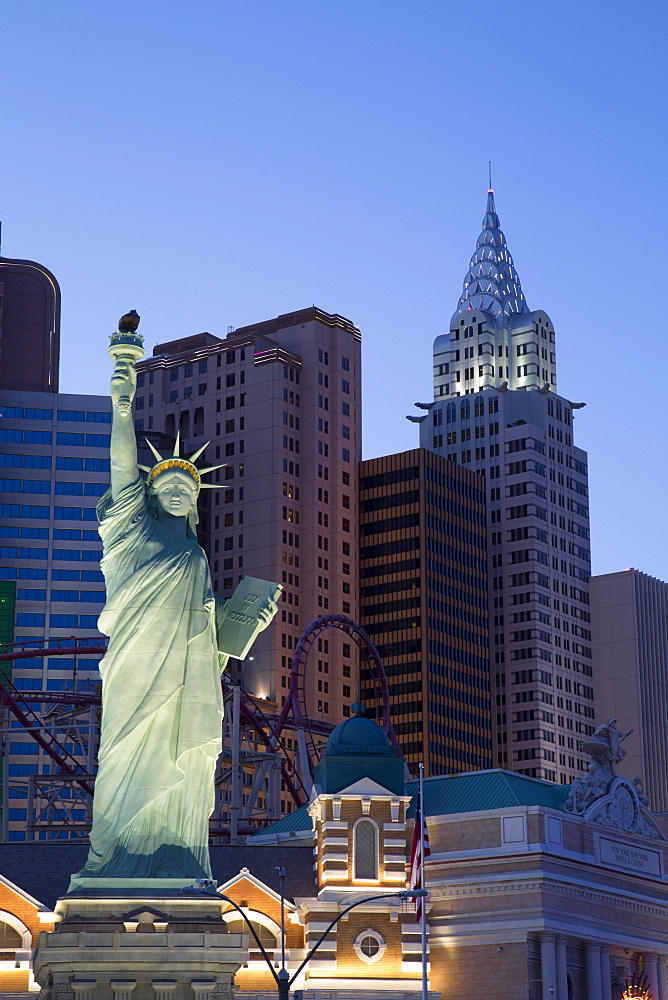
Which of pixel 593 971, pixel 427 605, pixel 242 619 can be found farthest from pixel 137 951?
pixel 427 605

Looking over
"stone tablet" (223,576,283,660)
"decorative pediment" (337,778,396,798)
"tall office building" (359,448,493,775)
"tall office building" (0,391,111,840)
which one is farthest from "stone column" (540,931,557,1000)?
"tall office building" (359,448,493,775)

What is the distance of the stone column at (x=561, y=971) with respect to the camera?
5694 centimetres

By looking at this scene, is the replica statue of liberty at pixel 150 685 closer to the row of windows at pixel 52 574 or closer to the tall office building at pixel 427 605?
the row of windows at pixel 52 574

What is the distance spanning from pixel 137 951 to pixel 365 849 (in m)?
13.0

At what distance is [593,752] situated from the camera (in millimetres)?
62719

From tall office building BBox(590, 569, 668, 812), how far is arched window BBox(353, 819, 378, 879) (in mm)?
109190

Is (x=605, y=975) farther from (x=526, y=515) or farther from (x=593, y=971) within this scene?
(x=526, y=515)

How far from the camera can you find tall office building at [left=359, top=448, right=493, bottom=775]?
489 feet

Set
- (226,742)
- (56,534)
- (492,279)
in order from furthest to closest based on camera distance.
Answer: (492,279)
(56,534)
(226,742)

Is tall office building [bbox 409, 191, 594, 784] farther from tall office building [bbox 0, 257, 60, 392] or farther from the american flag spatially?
the american flag

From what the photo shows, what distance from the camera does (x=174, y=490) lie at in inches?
1960

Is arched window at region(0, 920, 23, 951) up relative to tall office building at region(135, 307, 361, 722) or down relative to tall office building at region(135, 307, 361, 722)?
down

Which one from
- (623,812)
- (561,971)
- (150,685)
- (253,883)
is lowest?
(561,971)

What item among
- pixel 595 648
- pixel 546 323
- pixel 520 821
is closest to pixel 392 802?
pixel 520 821
